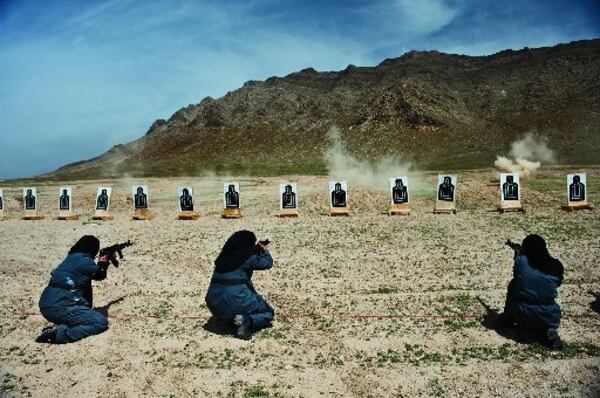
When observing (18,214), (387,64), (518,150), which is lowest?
(18,214)

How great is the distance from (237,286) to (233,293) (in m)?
0.13

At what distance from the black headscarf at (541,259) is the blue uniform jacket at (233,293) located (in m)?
4.18

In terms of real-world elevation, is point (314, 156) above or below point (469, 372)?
above

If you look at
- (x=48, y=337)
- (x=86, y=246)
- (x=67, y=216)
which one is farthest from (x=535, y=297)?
(x=67, y=216)

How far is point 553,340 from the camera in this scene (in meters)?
8.47

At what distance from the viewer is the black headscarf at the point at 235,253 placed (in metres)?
9.21

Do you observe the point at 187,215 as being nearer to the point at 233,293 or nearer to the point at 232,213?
the point at 232,213

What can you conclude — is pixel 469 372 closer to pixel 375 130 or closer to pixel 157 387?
pixel 157 387

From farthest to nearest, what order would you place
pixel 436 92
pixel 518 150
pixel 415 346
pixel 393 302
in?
pixel 436 92
pixel 518 150
pixel 393 302
pixel 415 346

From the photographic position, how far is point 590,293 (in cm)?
1130

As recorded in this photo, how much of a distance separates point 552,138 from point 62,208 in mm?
96626

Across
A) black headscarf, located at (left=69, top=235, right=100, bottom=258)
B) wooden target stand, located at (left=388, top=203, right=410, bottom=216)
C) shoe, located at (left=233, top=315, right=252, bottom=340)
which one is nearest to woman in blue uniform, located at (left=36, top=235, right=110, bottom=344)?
black headscarf, located at (left=69, top=235, right=100, bottom=258)

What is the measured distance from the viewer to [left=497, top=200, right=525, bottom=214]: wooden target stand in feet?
74.1

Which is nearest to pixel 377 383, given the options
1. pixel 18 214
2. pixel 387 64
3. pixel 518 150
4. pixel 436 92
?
pixel 18 214
